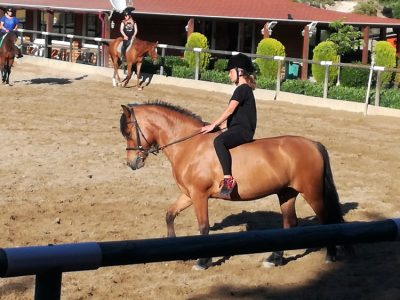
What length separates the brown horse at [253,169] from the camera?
325 inches

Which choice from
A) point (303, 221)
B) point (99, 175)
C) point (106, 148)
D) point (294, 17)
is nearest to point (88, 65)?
point (294, 17)

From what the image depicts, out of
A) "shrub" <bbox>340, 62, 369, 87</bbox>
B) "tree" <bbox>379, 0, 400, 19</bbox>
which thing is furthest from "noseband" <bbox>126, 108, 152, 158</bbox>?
"tree" <bbox>379, 0, 400, 19</bbox>

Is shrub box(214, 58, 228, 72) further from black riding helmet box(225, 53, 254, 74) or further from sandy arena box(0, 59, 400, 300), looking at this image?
black riding helmet box(225, 53, 254, 74)

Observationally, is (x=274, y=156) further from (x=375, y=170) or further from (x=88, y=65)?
(x=88, y=65)

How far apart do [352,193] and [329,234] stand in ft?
31.5

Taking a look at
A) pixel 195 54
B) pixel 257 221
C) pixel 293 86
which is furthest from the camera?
pixel 195 54

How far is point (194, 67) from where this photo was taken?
93.0ft

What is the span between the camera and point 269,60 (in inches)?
1051

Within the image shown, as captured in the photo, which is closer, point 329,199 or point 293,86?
point 329,199

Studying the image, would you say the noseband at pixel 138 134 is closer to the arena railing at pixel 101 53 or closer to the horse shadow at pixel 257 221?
the horse shadow at pixel 257 221

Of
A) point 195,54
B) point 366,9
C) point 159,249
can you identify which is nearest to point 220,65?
point 195,54

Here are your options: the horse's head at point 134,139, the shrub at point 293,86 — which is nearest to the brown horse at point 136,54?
the shrub at point 293,86

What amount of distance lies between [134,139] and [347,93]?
49.3 feet

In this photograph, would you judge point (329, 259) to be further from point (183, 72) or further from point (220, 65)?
point (220, 65)
